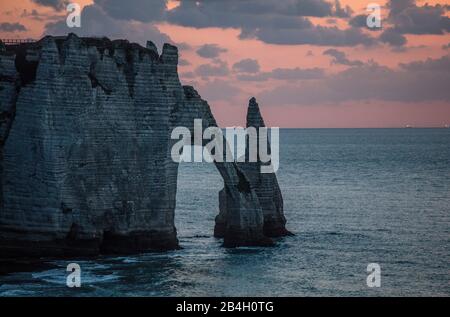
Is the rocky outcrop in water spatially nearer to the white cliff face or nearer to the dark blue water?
the dark blue water

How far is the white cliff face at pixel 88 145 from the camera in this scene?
72438 millimetres

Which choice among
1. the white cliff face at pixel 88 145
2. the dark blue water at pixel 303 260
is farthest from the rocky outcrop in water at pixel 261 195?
the white cliff face at pixel 88 145

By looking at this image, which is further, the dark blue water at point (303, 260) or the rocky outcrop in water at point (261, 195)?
the rocky outcrop in water at point (261, 195)

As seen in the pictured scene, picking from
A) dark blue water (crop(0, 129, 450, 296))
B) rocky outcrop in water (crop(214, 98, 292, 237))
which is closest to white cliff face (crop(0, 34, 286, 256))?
dark blue water (crop(0, 129, 450, 296))

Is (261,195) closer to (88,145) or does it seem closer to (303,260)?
(303,260)

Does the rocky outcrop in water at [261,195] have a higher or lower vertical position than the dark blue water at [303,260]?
higher

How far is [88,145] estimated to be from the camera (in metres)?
74.1

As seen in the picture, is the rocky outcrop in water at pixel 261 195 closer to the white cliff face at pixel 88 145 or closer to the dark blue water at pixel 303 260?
the dark blue water at pixel 303 260

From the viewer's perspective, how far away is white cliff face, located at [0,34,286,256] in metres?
72.4

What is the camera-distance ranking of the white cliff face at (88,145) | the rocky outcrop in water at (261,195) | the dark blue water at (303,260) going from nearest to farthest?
the dark blue water at (303,260) → the white cliff face at (88,145) → the rocky outcrop in water at (261,195)

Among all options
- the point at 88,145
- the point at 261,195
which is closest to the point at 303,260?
the point at 261,195

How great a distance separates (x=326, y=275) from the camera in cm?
6988
